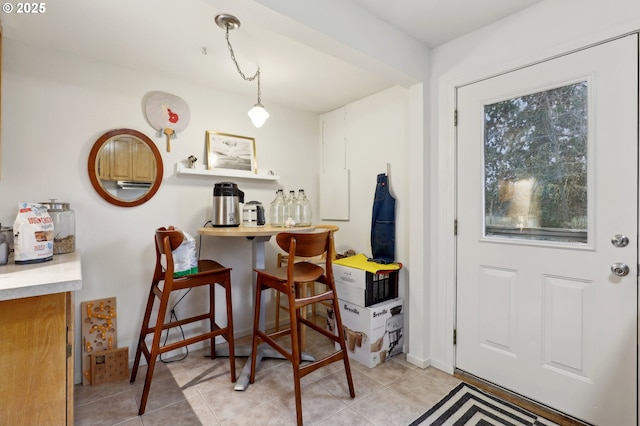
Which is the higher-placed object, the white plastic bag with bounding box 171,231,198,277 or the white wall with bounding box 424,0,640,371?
the white wall with bounding box 424,0,640,371

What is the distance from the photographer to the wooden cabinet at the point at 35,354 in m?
1.11

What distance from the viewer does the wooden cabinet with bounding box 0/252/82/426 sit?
1110 millimetres

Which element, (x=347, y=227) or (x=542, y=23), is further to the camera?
(x=347, y=227)

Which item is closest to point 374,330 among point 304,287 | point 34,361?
point 304,287

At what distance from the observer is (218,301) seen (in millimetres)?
2740

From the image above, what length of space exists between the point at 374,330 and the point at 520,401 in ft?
3.15

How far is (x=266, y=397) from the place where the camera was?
194cm

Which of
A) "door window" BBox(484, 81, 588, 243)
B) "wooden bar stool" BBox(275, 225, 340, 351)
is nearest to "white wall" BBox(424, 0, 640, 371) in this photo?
"door window" BBox(484, 81, 588, 243)

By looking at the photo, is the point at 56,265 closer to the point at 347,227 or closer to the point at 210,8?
the point at 210,8

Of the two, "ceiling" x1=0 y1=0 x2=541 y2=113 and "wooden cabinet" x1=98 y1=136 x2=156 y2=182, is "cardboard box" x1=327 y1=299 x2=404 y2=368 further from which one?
"wooden cabinet" x1=98 y1=136 x2=156 y2=182

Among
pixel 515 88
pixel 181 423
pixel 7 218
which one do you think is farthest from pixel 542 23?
pixel 7 218

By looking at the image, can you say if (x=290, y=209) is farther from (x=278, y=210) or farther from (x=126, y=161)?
(x=126, y=161)

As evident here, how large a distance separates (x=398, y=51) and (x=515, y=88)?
0.76 meters

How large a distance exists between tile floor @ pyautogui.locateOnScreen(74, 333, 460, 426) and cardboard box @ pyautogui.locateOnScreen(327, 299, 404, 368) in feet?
0.29
